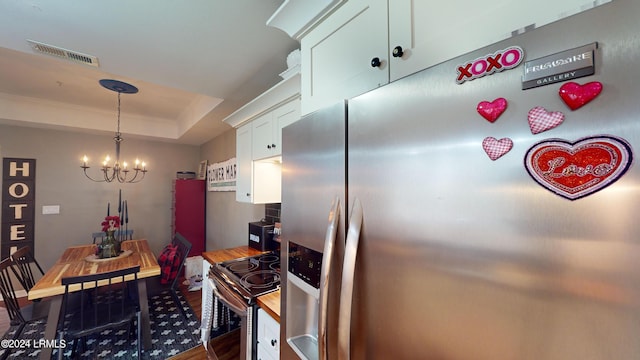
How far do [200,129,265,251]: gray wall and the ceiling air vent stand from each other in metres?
1.81

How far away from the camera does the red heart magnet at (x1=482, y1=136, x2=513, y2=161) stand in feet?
1.31

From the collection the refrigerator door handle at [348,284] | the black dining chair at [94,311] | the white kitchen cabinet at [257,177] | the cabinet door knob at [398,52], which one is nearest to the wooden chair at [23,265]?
the black dining chair at [94,311]

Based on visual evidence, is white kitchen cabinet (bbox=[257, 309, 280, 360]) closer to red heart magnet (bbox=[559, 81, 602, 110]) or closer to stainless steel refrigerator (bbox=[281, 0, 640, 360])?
stainless steel refrigerator (bbox=[281, 0, 640, 360])

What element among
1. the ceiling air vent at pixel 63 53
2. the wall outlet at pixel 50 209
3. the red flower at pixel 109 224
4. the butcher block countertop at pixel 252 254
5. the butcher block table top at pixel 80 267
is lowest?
the butcher block table top at pixel 80 267

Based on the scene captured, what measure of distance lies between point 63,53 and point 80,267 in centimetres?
Result: 196

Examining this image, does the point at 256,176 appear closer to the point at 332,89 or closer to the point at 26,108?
the point at 332,89

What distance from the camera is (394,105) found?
563mm

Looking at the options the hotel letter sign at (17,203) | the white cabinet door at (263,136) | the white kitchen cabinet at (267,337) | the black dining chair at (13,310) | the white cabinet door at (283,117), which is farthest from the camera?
the hotel letter sign at (17,203)

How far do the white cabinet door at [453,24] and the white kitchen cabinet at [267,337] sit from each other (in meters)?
1.26

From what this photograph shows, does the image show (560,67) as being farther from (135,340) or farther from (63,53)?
(135,340)

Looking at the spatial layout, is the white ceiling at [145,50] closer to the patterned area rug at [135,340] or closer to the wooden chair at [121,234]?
the wooden chair at [121,234]

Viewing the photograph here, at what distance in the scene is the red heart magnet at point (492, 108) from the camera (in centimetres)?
41

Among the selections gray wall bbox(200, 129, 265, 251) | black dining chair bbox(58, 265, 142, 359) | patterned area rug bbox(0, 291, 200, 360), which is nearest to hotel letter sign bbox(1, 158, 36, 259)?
patterned area rug bbox(0, 291, 200, 360)

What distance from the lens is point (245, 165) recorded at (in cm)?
229
